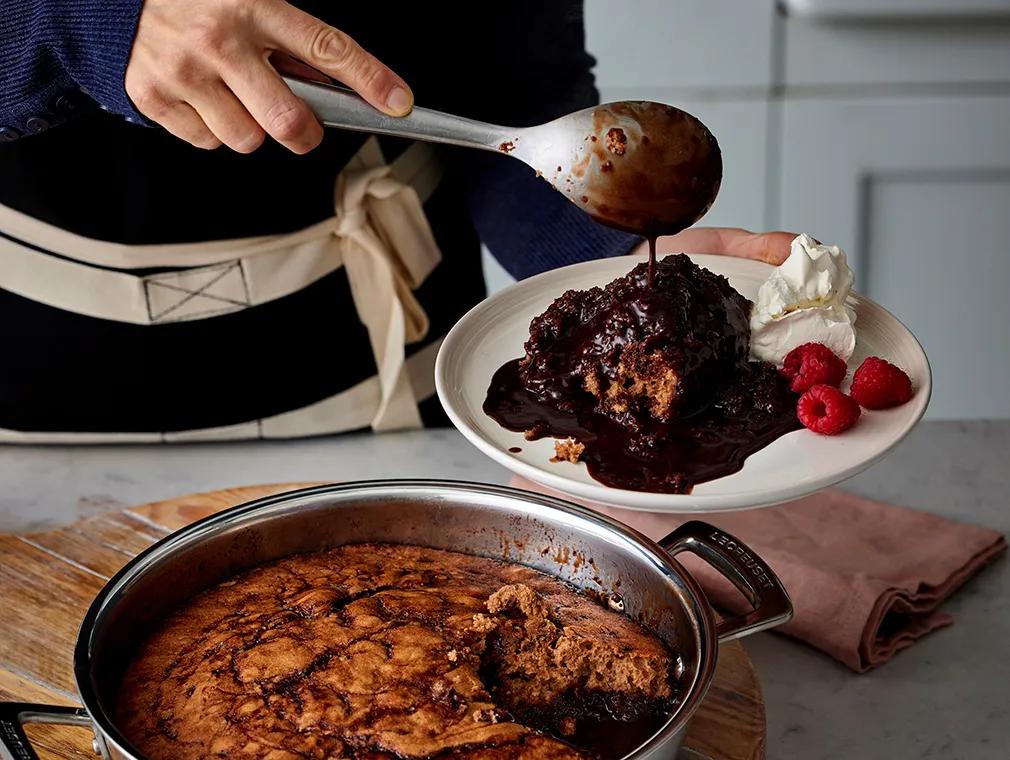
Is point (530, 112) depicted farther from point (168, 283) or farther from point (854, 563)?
point (854, 563)

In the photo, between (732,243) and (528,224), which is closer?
(732,243)

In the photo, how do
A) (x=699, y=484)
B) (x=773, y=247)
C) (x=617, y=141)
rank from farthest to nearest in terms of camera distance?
(x=773, y=247), (x=617, y=141), (x=699, y=484)

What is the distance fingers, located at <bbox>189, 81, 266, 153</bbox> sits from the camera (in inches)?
54.6

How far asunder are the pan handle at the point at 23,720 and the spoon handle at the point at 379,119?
2.23 feet

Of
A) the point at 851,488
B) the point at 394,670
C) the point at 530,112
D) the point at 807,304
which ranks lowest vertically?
the point at 851,488

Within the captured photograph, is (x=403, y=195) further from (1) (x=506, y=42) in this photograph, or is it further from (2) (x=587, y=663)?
(2) (x=587, y=663)

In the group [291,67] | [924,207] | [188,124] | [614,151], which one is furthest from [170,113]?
[924,207]

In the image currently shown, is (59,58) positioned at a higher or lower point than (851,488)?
higher

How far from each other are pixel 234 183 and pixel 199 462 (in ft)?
1.48

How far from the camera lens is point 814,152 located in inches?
129

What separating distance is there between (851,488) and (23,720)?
46.9 inches

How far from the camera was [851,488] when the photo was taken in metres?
1.82

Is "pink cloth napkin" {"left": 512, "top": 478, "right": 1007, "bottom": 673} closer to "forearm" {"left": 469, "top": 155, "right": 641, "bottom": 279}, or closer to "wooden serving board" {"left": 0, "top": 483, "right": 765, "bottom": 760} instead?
"wooden serving board" {"left": 0, "top": 483, "right": 765, "bottom": 760}

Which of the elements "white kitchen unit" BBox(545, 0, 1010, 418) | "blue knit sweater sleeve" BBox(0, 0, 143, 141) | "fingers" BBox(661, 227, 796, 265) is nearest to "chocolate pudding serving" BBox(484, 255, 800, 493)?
"fingers" BBox(661, 227, 796, 265)
